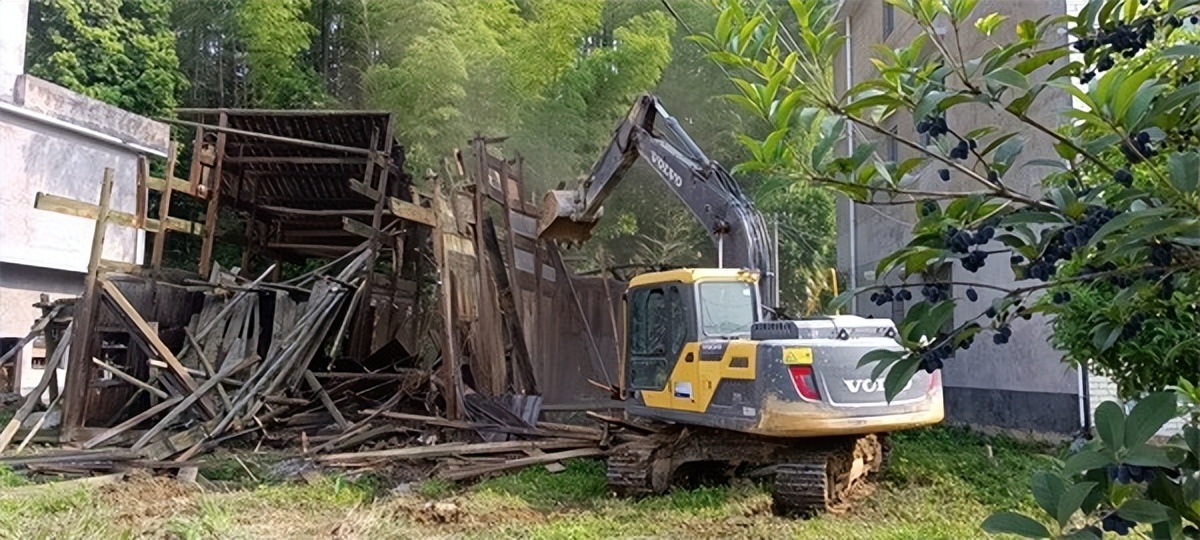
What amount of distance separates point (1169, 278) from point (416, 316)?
1133cm

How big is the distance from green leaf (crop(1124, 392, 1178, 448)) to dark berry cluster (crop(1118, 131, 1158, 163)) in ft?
1.30

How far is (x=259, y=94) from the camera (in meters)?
17.9

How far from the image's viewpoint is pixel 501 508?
6.09 metres

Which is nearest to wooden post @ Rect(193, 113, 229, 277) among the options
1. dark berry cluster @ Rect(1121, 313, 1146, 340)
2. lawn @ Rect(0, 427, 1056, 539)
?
lawn @ Rect(0, 427, 1056, 539)

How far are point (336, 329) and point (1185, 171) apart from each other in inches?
403

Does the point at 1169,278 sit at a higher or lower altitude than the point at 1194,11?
lower

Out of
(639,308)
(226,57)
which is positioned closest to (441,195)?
(639,308)

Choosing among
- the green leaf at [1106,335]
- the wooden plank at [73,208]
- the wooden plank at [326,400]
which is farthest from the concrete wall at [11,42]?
the green leaf at [1106,335]

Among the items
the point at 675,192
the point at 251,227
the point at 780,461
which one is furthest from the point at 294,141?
the point at 780,461

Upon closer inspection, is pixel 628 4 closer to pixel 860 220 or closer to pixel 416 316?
pixel 860 220

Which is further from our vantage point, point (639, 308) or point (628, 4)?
point (628, 4)

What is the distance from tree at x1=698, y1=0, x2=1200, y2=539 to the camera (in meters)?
1.23

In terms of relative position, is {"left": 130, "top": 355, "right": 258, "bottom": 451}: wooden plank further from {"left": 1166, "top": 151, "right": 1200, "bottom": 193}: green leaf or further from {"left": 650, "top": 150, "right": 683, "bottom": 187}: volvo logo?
{"left": 1166, "top": 151, "right": 1200, "bottom": 193}: green leaf

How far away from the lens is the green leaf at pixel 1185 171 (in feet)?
3.97
